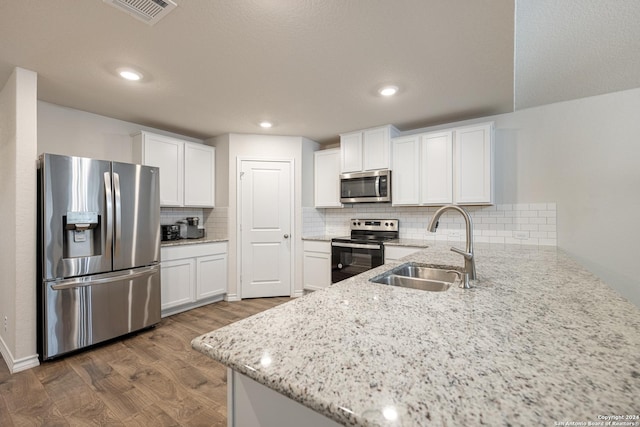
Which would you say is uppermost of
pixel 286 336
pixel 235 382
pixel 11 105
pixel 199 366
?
pixel 11 105

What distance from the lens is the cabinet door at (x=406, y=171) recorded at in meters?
3.43

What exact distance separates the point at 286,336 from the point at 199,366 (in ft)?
6.23

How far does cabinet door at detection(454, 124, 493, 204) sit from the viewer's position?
301cm

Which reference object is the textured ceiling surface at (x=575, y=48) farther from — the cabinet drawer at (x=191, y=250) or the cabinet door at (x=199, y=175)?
the cabinet drawer at (x=191, y=250)

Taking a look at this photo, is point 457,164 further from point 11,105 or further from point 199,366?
point 11,105

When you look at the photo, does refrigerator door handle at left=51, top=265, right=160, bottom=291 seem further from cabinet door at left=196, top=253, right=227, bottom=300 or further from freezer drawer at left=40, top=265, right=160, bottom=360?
cabinet door at left=196, top=253, right=227, bottom=300

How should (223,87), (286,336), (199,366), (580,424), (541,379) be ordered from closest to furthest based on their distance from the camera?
(580,424)
(541,379)
(286,336)
(199,366)
(223,87)

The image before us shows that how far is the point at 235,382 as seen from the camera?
0.79 metres

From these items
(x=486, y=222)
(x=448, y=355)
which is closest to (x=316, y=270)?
(x=486, y=222)

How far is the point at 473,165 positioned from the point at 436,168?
0.38 m

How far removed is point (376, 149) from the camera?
12.0 feet

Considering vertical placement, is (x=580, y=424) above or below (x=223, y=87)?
below

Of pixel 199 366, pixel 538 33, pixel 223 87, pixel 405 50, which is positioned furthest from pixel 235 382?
pixel 538 33

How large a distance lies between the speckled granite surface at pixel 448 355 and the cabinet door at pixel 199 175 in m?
3.17
